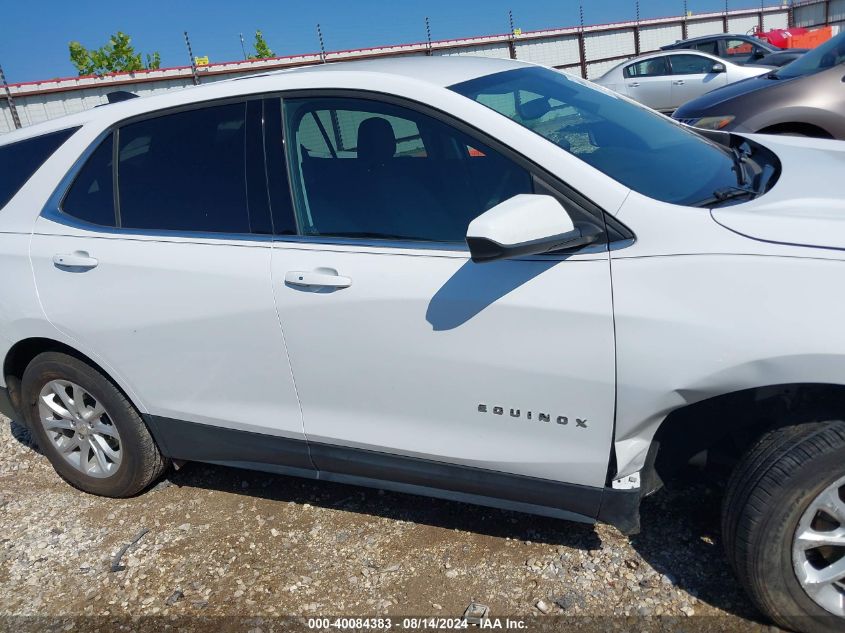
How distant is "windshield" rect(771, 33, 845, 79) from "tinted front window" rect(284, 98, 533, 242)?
4.54 m

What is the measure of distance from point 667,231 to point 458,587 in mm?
1489

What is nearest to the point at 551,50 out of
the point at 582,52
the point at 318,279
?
the point at 582,52

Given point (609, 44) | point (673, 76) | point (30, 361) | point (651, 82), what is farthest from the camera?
point (609, 44)

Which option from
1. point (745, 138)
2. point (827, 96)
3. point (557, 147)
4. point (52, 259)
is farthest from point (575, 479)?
point (827, 96)

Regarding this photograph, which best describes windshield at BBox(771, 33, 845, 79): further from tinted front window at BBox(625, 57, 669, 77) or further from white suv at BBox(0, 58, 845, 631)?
tinted front window at BBox(625, 57, 669, 77)

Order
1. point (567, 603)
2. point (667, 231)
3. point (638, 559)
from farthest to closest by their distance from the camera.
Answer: point (638, 559), point (567, 603), point (667, 231)

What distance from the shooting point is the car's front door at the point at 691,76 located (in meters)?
12.8

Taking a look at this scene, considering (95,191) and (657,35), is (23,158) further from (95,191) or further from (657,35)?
(657,35)

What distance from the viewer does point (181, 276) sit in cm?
271

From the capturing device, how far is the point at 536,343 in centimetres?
215

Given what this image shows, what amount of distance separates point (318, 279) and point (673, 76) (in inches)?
494

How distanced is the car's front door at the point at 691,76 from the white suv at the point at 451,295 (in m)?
10.9

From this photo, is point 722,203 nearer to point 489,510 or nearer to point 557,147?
point 557,147

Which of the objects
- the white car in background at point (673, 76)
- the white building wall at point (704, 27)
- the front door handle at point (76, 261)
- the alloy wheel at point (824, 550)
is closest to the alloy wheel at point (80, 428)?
the front door handle at point (76, 261)
